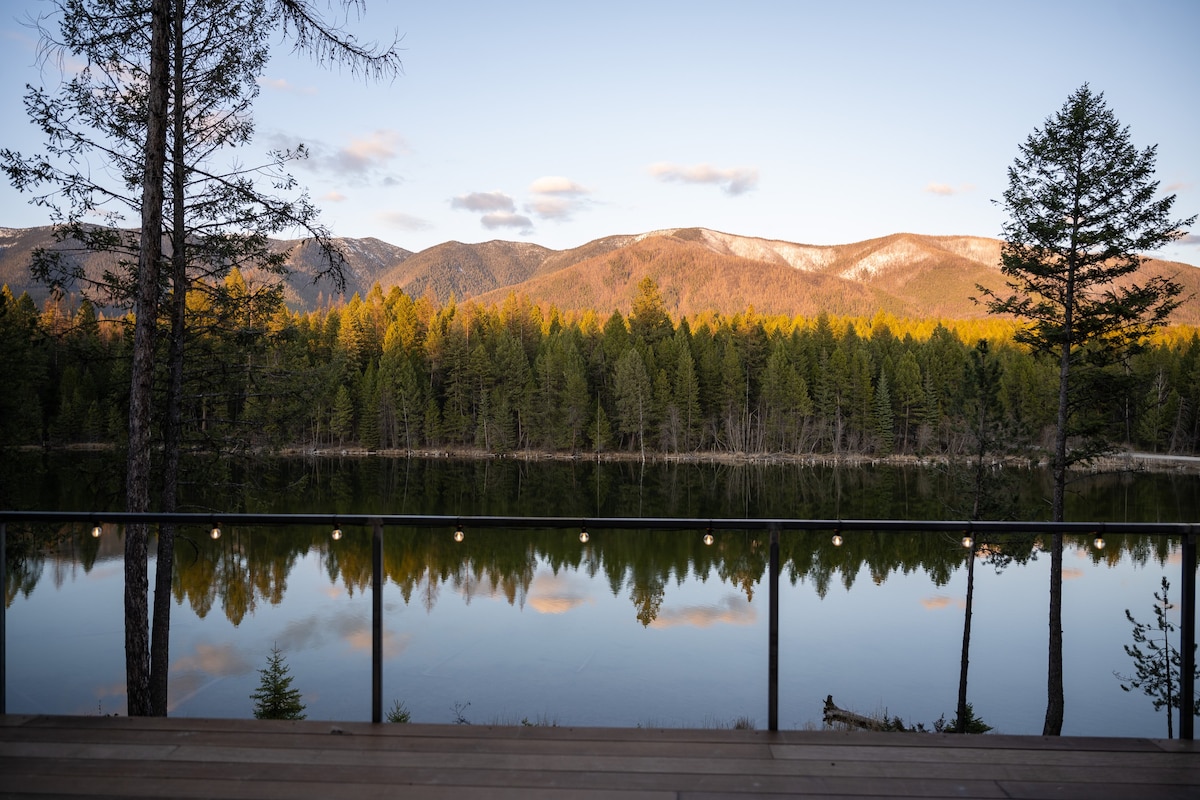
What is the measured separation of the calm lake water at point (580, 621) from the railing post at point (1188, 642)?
900cm

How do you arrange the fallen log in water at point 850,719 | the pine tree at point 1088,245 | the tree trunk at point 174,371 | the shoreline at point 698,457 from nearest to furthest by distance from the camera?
the tree trunk at point 174,371, the fallen log in water at point 850,719, the pine tree at point 1088,245, the shoreline at point 698,457

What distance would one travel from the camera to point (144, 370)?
6.61 meters

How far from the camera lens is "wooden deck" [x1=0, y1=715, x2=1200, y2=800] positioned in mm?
Answer: 2578

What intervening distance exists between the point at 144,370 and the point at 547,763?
5497 millimetres

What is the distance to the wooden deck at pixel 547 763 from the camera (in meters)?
2.58

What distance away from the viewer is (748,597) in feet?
66.6

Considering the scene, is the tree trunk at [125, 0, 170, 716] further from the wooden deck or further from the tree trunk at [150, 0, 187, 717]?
the wooden deck

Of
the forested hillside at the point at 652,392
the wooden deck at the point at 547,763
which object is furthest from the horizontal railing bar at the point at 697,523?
the forested hillside at the point at 652,392

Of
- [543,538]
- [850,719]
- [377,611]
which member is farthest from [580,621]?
[377,611]

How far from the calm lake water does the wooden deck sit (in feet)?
22.4

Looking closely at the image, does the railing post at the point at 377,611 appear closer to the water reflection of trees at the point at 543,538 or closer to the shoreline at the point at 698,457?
the water reflection of trees at the point at 543,538

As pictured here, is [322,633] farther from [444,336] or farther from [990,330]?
[990,330]

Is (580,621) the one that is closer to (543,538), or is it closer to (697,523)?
(543,538)

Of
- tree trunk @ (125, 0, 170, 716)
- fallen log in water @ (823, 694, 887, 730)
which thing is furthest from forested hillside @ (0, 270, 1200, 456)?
tree trunk @ (125, 0, 170, 716)
